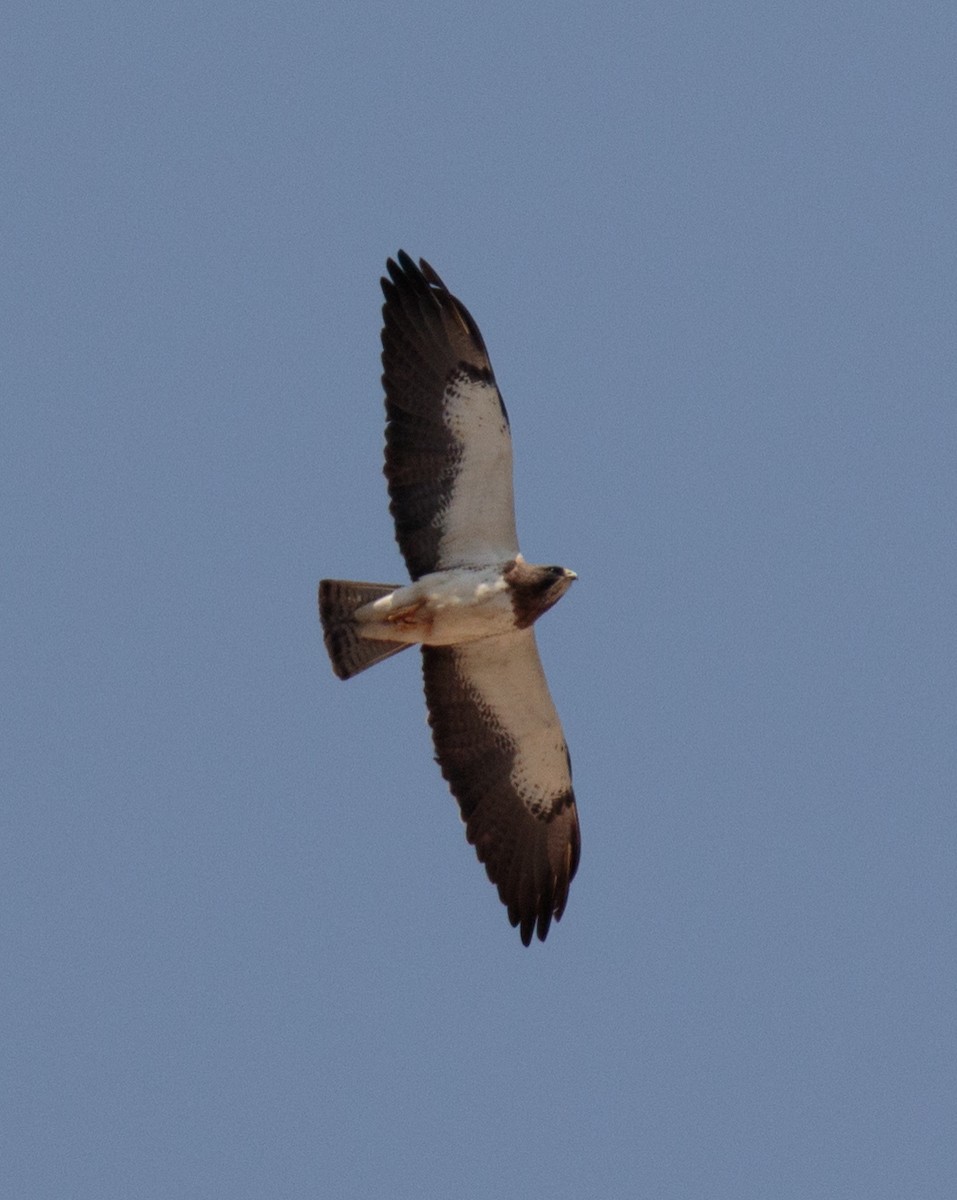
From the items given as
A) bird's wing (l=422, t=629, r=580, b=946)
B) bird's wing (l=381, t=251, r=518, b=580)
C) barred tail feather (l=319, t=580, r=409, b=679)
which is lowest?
bird's wing (l=422, t=629, r=580, b=946)

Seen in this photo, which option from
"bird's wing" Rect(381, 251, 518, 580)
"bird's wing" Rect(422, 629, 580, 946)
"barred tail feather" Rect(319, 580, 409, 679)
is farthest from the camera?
"bird's wing" Rect(422, 629, 580, 946)

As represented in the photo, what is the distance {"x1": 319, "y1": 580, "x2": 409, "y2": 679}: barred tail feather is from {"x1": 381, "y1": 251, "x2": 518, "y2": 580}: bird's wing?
0.49 metres

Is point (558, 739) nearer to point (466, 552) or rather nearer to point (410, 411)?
point (466, 552)

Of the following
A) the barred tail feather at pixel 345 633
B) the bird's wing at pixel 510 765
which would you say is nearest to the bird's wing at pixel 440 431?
the barred tail feather at pixel 345 633

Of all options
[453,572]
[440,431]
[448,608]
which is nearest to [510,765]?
[448,608]

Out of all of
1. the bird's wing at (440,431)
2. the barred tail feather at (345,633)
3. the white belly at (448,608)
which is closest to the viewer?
the white belly at (448,608)

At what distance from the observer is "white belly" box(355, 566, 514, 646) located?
1678 centimetres

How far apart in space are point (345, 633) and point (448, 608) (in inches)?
32.9

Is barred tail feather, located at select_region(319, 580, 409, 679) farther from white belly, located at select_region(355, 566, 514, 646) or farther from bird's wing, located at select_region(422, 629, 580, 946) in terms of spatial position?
bird's wing, located at select_region(422, 629, 580, 946)

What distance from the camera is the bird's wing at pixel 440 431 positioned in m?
16.9

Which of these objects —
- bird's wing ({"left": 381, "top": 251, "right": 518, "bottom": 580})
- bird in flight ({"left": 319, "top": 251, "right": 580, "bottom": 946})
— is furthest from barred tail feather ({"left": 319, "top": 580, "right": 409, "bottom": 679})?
bird's wing ({"left": 381, "top": 251, "right": 518, "bottom": 580})

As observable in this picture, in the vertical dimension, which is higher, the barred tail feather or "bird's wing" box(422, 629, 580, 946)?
the barred tail feather

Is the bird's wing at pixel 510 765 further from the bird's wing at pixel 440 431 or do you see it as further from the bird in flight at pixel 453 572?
the bird's wing at pixel 440 431

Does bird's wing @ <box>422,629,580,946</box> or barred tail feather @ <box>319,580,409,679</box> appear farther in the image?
bird's wing @ <box>422,629,580,946</box>
